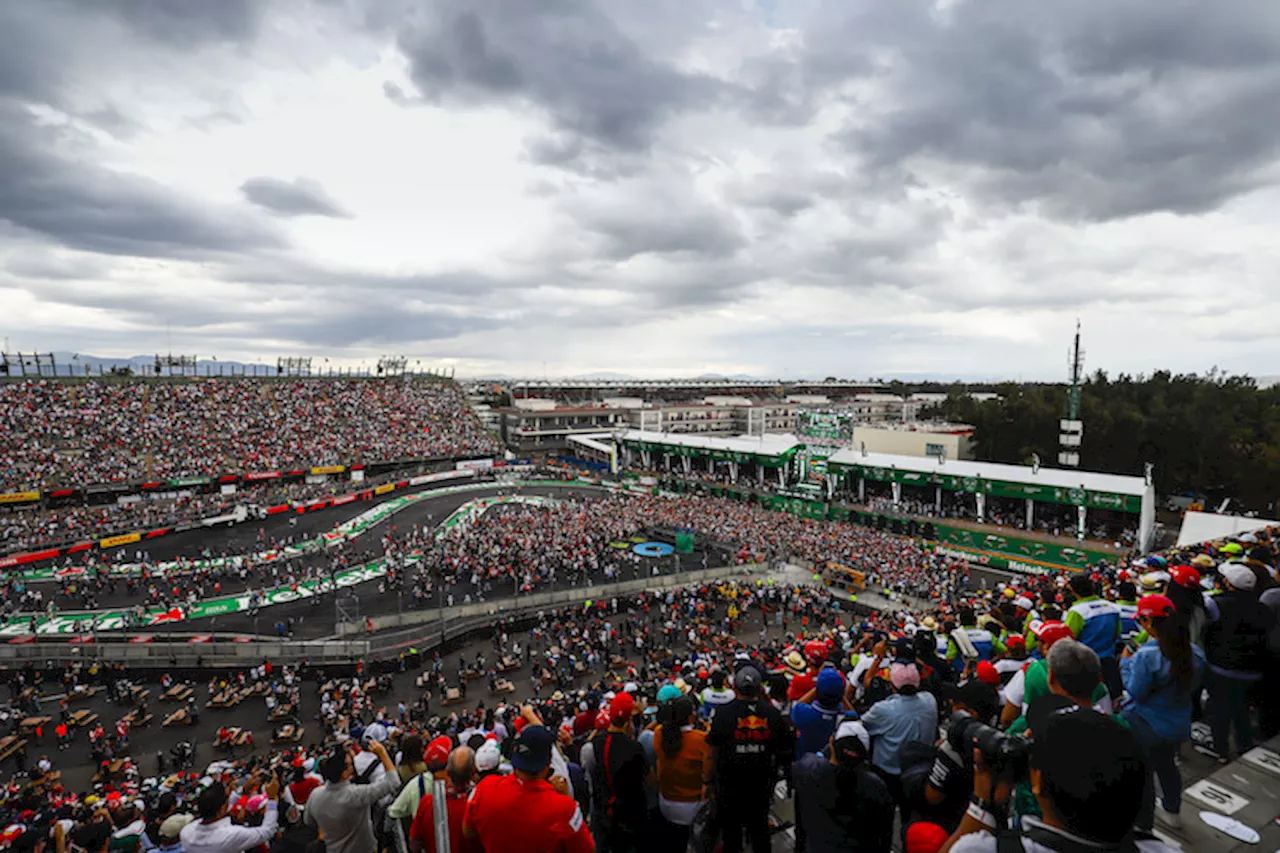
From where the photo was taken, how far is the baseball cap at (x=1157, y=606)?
4395mm

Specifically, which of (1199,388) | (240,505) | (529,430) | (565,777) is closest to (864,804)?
(565,777)

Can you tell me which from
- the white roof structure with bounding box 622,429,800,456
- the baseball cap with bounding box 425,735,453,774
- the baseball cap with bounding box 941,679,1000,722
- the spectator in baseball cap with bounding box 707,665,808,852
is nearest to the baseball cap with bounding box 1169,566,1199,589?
the baseball cap with bounding box 941,679,1000,722

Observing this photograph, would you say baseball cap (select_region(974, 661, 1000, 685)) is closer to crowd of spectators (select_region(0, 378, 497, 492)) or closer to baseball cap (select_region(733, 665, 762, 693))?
baseball cap (select_region(733, 665, 762, 693))

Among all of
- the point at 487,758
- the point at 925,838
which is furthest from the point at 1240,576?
the point at 487,758

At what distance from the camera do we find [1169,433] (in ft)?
130

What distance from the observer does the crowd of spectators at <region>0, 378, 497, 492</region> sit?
40281 mm

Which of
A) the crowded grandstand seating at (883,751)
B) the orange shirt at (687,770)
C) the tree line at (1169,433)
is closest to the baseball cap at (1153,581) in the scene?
the crowded grandstand seating at (883,751)

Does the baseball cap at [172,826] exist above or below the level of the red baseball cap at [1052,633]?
below

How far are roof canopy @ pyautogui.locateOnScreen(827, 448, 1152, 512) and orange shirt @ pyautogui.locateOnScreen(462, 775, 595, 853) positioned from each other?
3685 cm

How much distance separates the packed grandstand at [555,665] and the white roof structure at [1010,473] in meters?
3.97

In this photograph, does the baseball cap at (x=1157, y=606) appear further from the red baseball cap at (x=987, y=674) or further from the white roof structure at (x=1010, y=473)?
the white roof structure at (x=1010, y=473)

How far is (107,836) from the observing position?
5359 mm

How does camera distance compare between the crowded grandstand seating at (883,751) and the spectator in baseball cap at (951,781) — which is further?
the spectator in baseball cap at (951,781)

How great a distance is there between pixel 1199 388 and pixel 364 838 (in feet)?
200
